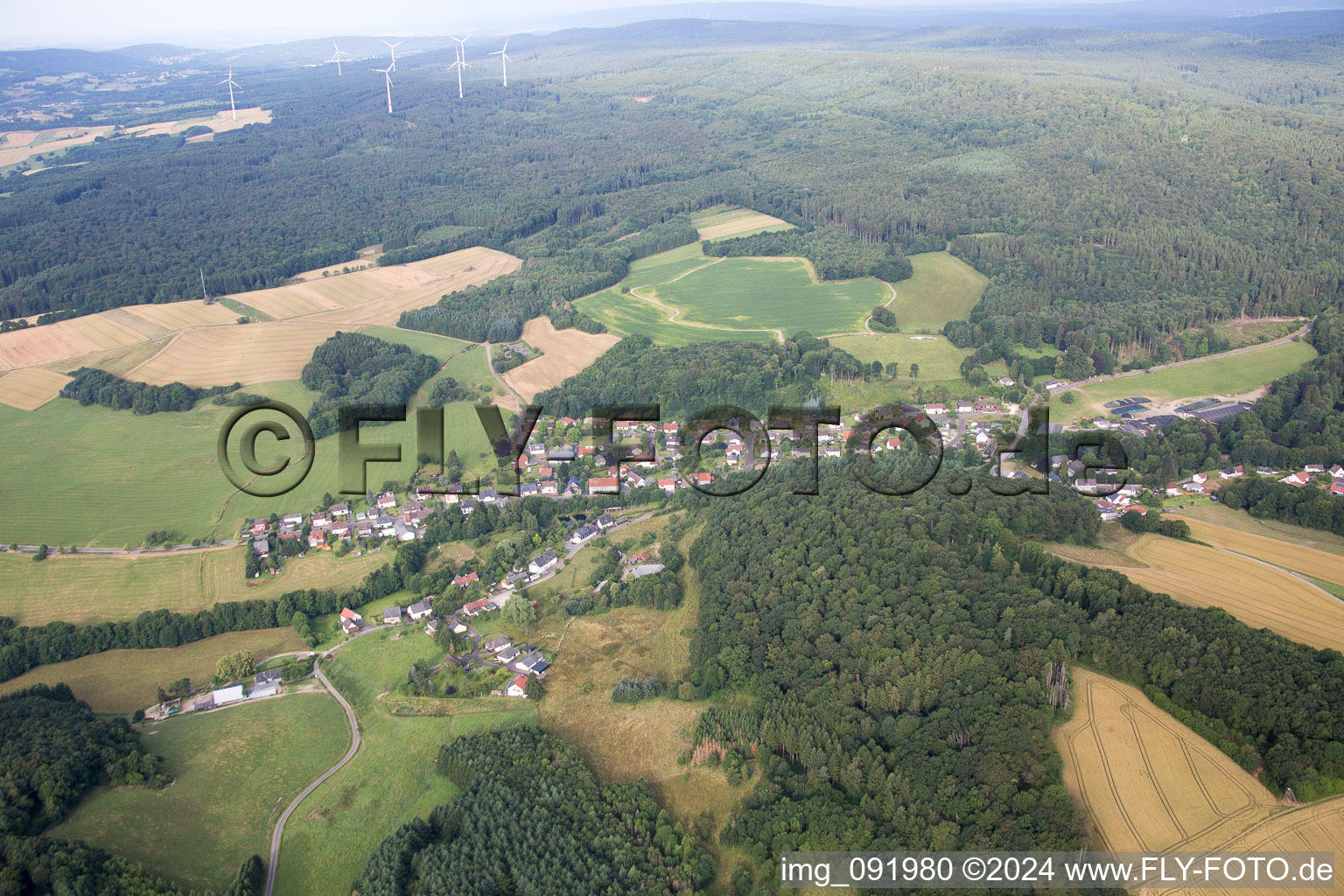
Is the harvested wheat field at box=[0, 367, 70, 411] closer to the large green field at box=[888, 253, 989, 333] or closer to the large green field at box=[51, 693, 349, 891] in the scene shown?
the large green field at box=[51, 693, 349, 891]

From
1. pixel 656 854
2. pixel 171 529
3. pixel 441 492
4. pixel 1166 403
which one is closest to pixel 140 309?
pixel 171 529

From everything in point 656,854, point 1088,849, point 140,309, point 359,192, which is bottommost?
point 656,854

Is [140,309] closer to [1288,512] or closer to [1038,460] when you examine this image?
[1038,460]

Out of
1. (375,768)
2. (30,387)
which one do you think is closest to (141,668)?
(375,768)

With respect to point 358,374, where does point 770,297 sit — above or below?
above

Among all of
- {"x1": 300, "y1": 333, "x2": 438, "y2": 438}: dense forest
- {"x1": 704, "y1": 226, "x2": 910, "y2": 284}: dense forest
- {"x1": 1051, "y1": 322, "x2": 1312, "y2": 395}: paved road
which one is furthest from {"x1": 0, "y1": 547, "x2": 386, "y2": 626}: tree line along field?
{"x1": 704, "y1": 226, "x2": 910, "y2": 284}: dense forest

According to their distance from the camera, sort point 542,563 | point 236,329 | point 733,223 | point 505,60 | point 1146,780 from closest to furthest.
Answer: point 1146,780, point 542,563, point 236,329, point 733,223, point 505,60

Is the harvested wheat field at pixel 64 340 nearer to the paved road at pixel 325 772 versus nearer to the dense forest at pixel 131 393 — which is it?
the dense forest at pixel 131 393

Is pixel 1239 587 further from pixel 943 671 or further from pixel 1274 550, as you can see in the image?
pixel 943 671
